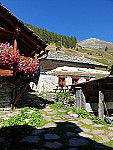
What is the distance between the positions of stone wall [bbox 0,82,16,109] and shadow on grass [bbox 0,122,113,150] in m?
2.60

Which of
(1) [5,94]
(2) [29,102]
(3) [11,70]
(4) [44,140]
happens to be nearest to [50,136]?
(4) [44,140]

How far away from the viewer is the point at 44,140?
3443 mm

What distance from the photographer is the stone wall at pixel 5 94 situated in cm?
642

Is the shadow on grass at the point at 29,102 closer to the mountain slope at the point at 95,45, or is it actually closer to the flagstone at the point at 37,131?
the flagstone at the point at 37,131

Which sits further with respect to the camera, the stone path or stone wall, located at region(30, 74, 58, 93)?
stone wall, located at region(30, 74, 58, 93)

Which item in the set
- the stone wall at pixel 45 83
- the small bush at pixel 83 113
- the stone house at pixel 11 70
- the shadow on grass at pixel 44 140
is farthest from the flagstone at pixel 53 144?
the stone wall at pixel 45 83

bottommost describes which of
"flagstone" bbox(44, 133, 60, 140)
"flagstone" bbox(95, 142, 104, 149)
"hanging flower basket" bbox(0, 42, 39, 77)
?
"flagstone" bbox(95, 142, 104, 149)

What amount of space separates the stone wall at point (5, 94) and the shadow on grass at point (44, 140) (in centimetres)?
260

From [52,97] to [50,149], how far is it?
8.03 m

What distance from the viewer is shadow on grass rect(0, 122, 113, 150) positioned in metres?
3.06

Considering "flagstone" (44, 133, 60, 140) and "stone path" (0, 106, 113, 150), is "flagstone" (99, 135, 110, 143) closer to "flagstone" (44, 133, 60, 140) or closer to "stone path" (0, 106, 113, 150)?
"stone path" (0, 106, 113, 150)

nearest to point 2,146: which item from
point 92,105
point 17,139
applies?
point 17,139

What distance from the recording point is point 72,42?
8900 centimetres

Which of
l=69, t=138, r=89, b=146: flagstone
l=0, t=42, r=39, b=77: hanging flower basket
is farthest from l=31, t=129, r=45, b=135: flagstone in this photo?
l=0, t=42, r=39, b=77: hanging flower basket
